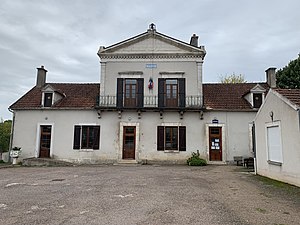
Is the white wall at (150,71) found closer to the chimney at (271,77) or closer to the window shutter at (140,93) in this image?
the window shutter at (140,93)

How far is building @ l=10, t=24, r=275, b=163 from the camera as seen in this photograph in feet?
53.7

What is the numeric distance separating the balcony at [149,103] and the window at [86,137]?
166 cm

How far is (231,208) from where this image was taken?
5477mm

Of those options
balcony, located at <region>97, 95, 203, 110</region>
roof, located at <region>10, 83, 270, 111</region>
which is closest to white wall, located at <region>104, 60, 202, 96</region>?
balcony, located at <region>97, 95, 203, 110</region>

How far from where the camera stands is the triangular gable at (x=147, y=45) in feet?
56.4

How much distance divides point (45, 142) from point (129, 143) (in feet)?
18.2

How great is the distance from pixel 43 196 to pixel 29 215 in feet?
5.80

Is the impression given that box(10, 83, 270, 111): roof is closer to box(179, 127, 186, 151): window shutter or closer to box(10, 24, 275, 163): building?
box(10, 24, 275, 163): building

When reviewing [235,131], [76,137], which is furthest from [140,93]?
[235,131]

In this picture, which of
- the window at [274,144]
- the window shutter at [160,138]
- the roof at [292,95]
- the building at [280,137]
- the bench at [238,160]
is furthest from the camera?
the window shutter at [160,138]

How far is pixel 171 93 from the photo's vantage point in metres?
16.8

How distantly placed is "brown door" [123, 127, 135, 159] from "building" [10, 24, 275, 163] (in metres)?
0.06

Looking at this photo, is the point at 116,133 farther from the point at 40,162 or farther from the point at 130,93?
the point at 40,162

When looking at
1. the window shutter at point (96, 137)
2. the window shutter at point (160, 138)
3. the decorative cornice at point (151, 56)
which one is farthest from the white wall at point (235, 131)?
the window shutter at point (96, 137)
